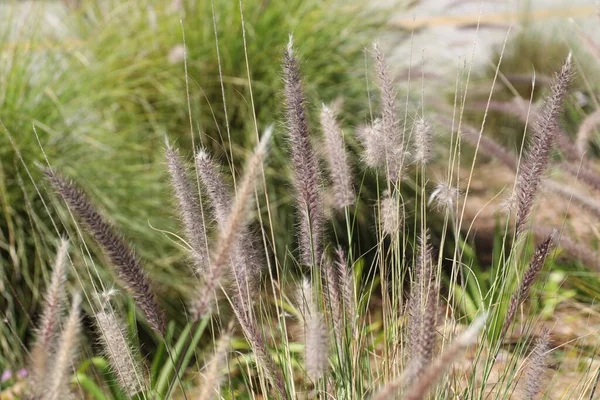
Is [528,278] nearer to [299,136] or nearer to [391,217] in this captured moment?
[391,217]

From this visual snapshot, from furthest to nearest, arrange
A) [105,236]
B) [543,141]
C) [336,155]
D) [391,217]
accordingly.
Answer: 1. [391,217]
2. [336,155]
3. [543,141]
4. [105,236]

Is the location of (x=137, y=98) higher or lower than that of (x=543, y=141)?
lower

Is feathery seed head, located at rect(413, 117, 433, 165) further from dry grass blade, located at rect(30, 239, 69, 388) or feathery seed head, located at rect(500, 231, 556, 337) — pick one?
dry grass blade, located at rect(30, 239, 69, 388)

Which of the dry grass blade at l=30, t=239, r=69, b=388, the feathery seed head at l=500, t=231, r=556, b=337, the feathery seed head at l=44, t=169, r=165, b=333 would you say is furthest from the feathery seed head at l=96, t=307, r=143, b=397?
the feathery seed head at l=500, t=231, r=556, b=337

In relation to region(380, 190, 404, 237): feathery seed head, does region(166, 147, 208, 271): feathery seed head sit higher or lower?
higher

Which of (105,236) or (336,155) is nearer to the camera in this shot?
(105,236)

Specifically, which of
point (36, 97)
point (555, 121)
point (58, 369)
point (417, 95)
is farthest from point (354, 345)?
point (417, 95)

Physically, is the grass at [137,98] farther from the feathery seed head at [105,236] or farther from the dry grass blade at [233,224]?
the dry grass blade at [233,224]

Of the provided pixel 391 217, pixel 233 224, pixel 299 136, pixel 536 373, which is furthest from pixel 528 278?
pixel 233 224

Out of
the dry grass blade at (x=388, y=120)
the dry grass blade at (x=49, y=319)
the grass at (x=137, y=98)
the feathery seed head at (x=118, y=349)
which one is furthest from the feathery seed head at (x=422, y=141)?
the grass at (x=137, y=98)

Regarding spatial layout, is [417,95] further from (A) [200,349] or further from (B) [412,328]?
(B) [412,328]

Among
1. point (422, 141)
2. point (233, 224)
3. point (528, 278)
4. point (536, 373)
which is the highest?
point (233, 224)
